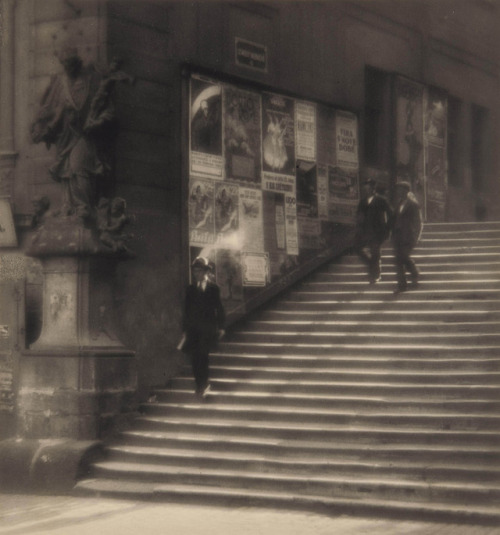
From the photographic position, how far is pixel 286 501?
13.5 meters

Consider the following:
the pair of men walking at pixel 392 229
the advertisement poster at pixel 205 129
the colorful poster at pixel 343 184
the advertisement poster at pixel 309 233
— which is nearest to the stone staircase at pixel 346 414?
the pair of men walking at pixel 392 229

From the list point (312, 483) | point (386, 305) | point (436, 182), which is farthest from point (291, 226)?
point (312, 483)

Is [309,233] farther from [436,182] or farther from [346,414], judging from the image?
[346,414]

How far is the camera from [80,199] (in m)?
15.9

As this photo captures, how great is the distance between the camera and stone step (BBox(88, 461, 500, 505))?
510 inches

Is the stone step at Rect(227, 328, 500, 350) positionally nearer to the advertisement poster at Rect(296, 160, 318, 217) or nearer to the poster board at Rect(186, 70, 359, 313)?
the poster board at Rect(186, 70, 359, 313)

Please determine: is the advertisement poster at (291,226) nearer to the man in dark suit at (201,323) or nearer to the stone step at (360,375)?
the stone step at (360,375)

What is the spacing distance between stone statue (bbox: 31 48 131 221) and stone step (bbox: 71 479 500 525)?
316 centimetres

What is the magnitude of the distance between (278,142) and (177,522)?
28.0 feet

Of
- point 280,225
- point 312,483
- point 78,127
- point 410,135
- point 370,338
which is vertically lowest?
point 312,483

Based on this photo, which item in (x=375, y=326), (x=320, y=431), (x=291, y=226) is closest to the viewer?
(x=320, y=431)

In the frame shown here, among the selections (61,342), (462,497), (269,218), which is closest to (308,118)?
(269,218)

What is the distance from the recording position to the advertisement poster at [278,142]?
19.9m

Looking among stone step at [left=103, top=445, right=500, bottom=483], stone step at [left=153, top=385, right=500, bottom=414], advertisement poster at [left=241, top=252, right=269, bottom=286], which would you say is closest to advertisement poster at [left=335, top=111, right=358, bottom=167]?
advertisement poster at [left=241, top=252, right=269, bottom=286]
